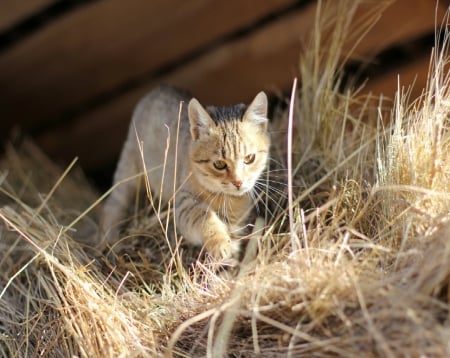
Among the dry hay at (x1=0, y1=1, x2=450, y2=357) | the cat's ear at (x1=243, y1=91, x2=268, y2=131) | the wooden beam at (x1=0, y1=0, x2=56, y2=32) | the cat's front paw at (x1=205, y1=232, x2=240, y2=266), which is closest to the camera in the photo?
the dry hay at (x1=0, y1=1, x2=450, y2=357)

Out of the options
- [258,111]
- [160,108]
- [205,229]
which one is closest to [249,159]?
[258,111]

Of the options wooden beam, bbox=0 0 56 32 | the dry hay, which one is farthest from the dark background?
the dry hay

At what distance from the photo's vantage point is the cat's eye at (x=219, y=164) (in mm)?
2535

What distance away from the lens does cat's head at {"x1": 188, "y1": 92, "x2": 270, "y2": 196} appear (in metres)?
2.52

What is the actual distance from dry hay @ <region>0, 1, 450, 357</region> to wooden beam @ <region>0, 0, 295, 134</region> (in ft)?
2.81

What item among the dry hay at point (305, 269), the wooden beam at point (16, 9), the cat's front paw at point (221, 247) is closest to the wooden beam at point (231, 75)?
the dry hay at point (305, 269)

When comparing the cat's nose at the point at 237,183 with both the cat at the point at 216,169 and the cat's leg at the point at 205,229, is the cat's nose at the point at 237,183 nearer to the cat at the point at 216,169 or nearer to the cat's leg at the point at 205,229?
the cat at the point at 216,169

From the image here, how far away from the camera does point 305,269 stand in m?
2.00

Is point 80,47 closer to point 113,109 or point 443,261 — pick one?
point 113,109

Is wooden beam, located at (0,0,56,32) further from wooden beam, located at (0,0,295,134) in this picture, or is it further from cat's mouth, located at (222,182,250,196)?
cat's mouth, located at (222,182,250,196)

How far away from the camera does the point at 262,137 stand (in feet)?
8.69

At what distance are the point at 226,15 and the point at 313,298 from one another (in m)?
2.15

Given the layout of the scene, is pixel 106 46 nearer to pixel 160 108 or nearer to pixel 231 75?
pixel 231 75

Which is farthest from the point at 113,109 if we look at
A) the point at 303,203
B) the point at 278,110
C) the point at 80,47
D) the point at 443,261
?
the point at 443,261
